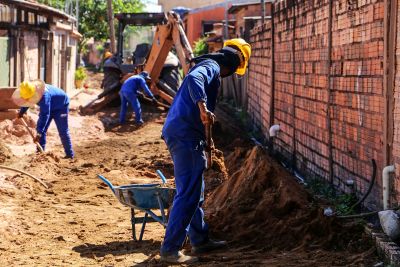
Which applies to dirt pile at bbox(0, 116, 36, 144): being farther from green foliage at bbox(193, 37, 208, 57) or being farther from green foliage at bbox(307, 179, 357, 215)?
green foliage at bbox(193, 37, 208, 57)

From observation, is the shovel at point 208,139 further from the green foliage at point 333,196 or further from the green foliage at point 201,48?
the green foliage at point 201,48

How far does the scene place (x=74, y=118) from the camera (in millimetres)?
18906

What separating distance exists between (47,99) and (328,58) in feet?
18.5

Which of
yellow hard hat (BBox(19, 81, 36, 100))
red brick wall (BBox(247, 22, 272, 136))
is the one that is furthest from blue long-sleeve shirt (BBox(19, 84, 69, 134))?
red brick wall (BBox(247, 22, 272, 136))

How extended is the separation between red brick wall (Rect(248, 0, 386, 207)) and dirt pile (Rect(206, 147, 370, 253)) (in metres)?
0.59

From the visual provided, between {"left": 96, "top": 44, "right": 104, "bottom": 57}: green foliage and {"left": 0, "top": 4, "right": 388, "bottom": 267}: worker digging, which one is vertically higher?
{"left": 96, "top": 44, "right": 104, "bottom": 57}: green foliage

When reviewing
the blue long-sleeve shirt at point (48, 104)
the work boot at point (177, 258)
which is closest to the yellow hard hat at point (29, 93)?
the blue long-sleeve shirt at point (48, 104)

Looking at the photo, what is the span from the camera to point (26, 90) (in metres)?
11.4

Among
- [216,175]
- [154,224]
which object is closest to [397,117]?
[154,224]

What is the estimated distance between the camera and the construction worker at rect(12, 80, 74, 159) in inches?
→ 451

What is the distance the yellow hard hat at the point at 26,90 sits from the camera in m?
11.4

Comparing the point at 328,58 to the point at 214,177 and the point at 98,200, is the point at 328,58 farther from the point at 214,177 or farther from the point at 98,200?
the point at 98,200

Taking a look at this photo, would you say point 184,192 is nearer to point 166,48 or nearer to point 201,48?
point 166,48

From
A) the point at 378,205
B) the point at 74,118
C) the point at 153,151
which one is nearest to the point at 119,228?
the point at 378,205
